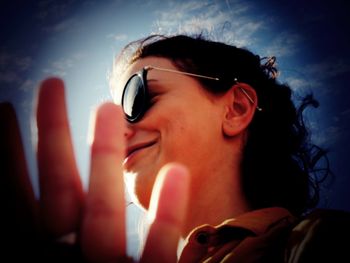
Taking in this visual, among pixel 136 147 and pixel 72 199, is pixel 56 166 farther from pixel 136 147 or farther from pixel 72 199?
pixel 136 147

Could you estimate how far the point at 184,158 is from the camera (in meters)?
1.83

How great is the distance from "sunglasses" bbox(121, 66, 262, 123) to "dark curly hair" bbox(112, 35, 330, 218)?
20 cm

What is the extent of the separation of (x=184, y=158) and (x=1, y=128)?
1.22m

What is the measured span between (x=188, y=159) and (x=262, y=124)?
845 millimetres

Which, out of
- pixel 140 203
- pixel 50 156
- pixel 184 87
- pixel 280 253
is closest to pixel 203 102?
pixel 184 87

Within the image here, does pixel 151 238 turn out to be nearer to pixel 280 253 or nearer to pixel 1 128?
pixel 1 128

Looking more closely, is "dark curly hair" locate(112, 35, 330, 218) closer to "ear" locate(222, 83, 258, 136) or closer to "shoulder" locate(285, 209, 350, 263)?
"ear" locate(222, 83, 258, 136)

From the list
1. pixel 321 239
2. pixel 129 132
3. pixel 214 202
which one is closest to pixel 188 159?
pixel 214 202

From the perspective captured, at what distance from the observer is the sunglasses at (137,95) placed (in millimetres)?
1964

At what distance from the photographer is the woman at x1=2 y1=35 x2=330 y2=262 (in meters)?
0.67

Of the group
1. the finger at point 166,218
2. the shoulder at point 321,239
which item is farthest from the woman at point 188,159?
the shoulder at point 321,239

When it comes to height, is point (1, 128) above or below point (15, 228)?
above

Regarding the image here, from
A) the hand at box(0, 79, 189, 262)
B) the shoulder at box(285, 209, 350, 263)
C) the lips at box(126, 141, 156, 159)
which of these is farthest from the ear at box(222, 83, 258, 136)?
the hand at box(0, 79, 189, 262)

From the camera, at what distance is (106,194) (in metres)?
0.67
